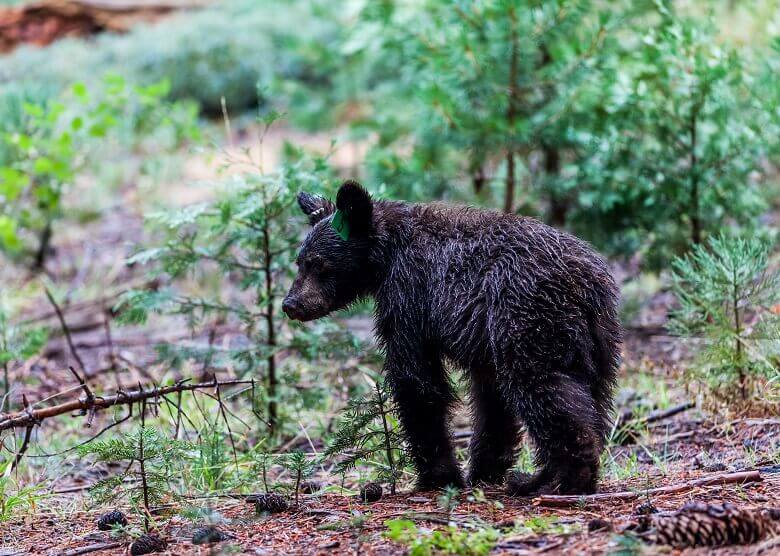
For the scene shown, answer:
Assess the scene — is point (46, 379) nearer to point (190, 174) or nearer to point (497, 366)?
point (497, 366)

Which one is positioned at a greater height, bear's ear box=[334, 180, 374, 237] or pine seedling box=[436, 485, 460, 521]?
bear's ear box=[334, 180, 374, 237]

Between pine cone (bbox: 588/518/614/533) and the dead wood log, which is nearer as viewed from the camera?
pine cone (bbox: 588/518/614/533)

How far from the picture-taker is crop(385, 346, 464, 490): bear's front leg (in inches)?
177

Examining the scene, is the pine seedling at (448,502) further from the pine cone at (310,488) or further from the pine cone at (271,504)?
the pine cone at (310,488)

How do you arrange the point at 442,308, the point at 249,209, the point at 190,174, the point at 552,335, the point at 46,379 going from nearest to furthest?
the point at 552,335, the point at 442,308, the point at 249,209, the point at 46,379, the point at 190,174

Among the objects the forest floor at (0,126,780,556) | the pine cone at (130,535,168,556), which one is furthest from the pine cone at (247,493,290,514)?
the pine cone at (130,535,168,556)

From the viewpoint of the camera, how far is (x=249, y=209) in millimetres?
5371

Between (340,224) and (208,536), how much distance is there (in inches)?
69.2

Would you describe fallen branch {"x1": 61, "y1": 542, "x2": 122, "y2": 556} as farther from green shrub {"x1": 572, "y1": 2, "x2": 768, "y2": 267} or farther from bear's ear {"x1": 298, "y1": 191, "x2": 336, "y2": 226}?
green shrub {"x1": 572, "y1": 2, "x2": 768, "y2": 267}

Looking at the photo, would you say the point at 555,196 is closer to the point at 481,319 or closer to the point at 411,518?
the point at 481,319

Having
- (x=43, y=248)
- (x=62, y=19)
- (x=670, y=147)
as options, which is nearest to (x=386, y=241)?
(x=670, y=147)

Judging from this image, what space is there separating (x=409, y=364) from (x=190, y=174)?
395 inches

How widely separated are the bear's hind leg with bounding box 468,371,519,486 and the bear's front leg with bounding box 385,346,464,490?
175mm

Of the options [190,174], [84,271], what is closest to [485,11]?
[84,271]
